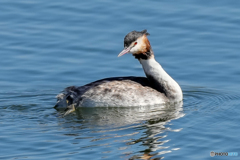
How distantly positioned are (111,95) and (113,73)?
2025 mm

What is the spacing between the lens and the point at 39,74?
51.0 ft

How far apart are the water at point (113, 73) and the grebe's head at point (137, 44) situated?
3.95ft

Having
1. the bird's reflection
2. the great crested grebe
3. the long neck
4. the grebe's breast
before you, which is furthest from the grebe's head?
the bird's reflection

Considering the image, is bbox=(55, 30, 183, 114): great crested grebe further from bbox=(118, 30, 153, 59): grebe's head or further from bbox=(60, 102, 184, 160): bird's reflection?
bbox=(60, 102, 184, 160): bird's reflection

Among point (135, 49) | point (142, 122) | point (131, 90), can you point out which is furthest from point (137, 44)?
point (142, 122)

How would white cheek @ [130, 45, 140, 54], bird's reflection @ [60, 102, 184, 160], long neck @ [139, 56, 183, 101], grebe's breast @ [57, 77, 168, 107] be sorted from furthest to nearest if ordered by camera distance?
long neck @ [139, 56, 183, 101] → white cheek @ [130, 45, 140, 54] → grebe's breast @ [57, 77, 168, 107] → bird's reflection @ [60, 102, 184, 160]

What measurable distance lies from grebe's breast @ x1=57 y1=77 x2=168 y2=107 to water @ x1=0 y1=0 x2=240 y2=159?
0.17 m

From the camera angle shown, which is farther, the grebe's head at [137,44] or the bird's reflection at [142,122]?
the grebe's head at [137,44]

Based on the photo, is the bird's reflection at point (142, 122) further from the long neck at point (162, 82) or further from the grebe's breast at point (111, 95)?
the long neck at point (162, 82)

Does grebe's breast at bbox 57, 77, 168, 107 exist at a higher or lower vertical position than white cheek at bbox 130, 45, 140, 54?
lower

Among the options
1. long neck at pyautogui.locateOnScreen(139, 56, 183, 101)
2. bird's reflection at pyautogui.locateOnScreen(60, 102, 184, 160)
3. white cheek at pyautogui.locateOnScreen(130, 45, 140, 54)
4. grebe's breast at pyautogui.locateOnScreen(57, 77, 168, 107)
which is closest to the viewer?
bird's reflection at pyautogui.locateOnScreen(60, 102, 184, 160)

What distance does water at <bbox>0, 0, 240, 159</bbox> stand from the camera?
1119 centimetres

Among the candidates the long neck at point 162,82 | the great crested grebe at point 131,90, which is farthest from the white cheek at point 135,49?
the long neck at point 162,82

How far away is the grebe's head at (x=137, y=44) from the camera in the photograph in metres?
13.6
